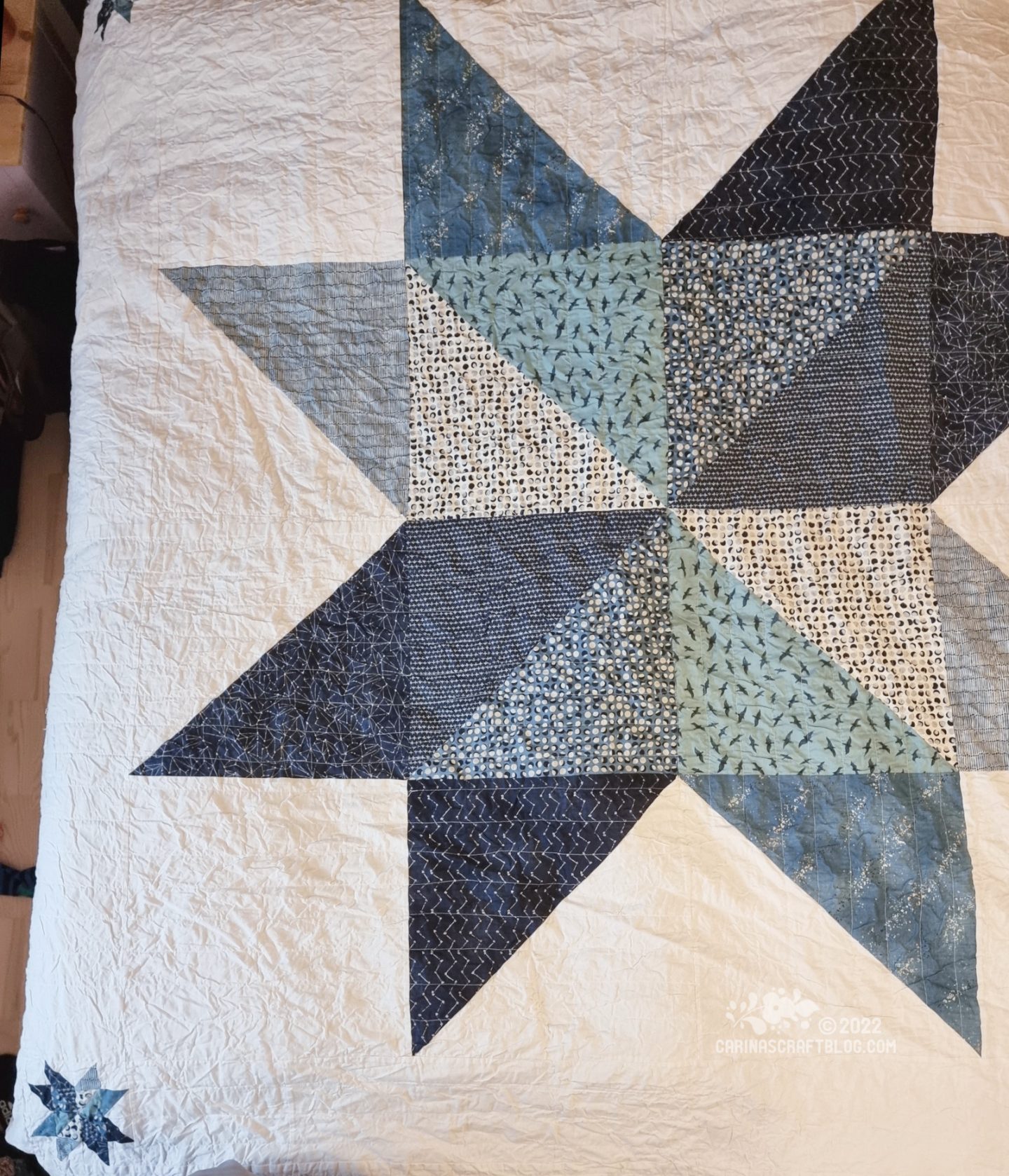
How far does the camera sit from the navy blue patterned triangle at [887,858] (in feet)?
3.25

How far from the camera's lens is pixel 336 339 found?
3.66ft

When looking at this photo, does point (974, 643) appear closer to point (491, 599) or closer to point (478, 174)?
point (491, 599)

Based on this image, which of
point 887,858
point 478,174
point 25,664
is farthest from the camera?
point 25,664

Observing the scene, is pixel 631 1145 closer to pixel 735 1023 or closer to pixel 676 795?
pixel 735 1023

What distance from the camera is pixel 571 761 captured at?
3.43ft

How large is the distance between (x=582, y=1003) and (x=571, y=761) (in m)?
0.27

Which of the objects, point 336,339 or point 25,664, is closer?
point 336,339

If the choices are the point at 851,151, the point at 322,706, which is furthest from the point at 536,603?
the point at 851,151

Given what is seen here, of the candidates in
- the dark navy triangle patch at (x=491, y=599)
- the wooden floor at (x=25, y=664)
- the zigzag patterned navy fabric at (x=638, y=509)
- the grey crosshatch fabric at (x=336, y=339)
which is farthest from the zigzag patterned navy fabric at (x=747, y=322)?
the wooden floor at (x=25, y=664)

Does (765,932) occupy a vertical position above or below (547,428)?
below

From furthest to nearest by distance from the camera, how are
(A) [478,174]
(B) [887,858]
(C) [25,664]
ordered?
(C) [25,664]
(A) [478,174]
(B) [887,858]

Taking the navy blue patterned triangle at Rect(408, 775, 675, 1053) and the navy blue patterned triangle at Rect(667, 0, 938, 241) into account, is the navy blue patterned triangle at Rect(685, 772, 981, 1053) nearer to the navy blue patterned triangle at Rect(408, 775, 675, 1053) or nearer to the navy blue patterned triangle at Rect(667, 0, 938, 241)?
the navy blue patterned triangle at Rect(408, 775, 675, 1053)

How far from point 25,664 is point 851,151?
1.52 metres

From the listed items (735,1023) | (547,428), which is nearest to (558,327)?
(547,428)
